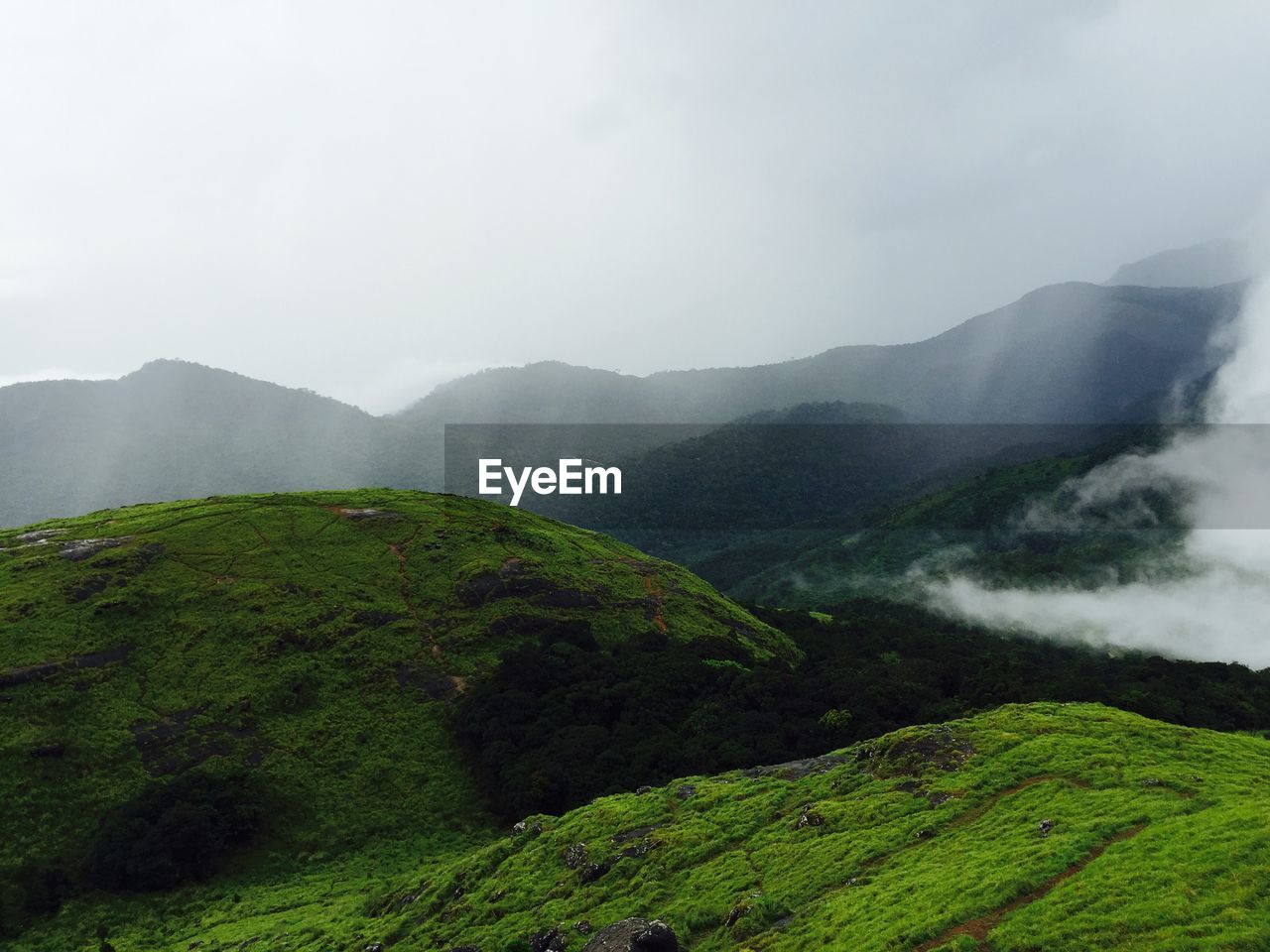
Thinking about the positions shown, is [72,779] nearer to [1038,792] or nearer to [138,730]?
[138,730]

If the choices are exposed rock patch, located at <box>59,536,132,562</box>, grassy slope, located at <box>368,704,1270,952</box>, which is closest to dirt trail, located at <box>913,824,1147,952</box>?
grassy slope, located at <box>368,704,1270,952</box>

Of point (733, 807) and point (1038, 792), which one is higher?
point (1038, 792)

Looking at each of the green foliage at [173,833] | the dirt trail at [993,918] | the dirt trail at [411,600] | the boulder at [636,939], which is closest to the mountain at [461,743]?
the green foliage at [173,833]

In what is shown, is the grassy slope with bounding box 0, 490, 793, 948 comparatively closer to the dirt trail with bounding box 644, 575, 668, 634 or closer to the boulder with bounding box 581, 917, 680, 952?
the dirt trail with bounding box 644, 575, 668, 634

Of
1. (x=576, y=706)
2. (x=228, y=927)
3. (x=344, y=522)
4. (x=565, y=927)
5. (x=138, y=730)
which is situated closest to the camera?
(x=565, y=927)

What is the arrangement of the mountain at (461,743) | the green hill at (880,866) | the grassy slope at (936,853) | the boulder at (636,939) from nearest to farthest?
1. the grassy slope at (936,853)
2. the green hill at (880,866)
3. the boulder at (636,939)
4. the mountain at (461,743)

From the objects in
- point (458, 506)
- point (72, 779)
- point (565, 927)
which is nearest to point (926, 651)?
point (458, 506)

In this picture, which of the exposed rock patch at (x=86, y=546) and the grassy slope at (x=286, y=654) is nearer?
the grassy slope at (x=286, y=654)

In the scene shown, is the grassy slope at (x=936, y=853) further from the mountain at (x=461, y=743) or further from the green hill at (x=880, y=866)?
the mountain at (x=461, y=743)
